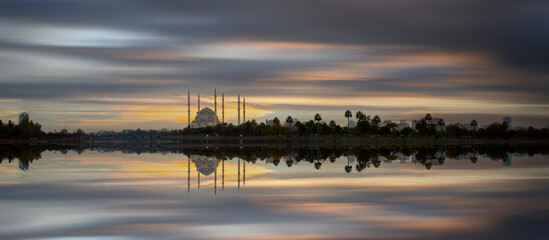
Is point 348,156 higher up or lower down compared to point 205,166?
higher up

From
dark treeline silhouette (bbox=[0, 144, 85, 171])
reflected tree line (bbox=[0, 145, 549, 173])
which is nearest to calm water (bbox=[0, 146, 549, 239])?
reflected tree line (bbox=[0, 145, 549, 173])

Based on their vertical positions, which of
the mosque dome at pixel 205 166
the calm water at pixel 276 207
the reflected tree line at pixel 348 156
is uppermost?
the reflected tree line at pixel 348 156

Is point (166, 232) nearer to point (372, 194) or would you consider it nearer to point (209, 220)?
point (209, 220)

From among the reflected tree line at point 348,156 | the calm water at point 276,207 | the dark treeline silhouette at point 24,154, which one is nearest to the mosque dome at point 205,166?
the reflected tree line at point 348,156

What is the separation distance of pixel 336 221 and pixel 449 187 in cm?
1039

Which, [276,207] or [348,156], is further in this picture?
[348,156]

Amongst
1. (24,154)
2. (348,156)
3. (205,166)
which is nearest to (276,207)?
(205,166)

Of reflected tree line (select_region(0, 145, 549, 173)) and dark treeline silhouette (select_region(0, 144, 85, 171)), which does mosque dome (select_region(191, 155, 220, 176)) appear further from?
dark treeline silhouette (select_region(0, 144, 85, 171))

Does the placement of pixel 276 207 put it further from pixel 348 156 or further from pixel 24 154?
pixel 24 154

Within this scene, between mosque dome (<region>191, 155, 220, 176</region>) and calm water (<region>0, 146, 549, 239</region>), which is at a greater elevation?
mosque dome (<region>191, 155, 220, 176</region>)

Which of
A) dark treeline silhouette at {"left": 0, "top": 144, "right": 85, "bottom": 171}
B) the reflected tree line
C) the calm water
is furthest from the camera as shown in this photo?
dark treeline silhouette at {"left": 0, "top": 144, "right": 85, "bottom": 171}

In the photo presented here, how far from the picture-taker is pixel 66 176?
3228 cm

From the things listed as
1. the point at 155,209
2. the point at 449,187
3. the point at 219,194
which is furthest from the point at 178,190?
the point at 449,187

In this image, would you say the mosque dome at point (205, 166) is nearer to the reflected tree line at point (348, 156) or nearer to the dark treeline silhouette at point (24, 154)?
the reflected tree line at point (348, 156)
